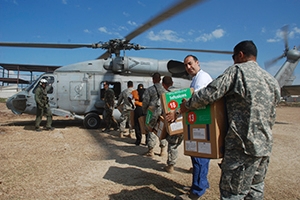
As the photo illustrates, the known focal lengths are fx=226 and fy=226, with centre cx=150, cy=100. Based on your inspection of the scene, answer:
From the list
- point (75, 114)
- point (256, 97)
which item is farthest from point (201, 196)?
point (75, 114)

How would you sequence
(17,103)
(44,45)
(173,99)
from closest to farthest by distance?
(173,99), (44,45), (17,103)

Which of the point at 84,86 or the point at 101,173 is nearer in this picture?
the point at 101,173

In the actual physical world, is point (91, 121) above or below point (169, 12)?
below

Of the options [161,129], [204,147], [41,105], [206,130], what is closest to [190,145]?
[204,147]

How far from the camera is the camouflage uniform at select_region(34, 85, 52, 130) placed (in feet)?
27.1

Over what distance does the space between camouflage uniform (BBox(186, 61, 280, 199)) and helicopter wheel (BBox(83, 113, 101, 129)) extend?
25.1 feet

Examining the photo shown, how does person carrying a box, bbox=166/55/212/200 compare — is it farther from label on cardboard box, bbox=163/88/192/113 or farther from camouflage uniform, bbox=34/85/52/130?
camouflage uniform, bbox=34/85/52/130

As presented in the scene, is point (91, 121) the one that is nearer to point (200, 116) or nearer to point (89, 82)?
point (89, 82)

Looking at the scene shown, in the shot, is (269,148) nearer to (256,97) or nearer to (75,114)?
(256,97)

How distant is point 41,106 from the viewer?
8297 millimetres

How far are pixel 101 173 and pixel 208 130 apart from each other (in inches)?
98.7

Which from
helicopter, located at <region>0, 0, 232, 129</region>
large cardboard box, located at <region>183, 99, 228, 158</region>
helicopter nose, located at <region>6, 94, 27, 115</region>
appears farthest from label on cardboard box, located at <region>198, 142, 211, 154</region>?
helicopter nose, located at <region>6, 94, 27, 115</region>

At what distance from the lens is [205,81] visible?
3111mm

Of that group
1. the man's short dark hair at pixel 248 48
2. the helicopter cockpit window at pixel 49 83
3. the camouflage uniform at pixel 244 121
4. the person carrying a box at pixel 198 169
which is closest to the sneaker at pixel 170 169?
the person carrying a box at pixel 198 169
